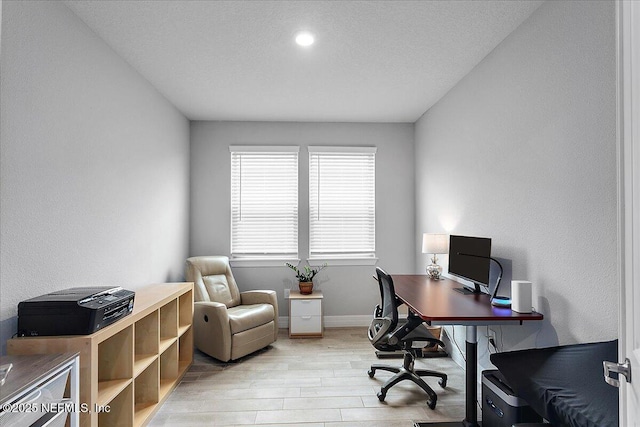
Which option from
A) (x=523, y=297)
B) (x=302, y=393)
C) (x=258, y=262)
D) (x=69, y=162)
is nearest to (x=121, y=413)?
(x=302, y=393)

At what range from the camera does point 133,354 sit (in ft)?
7.52

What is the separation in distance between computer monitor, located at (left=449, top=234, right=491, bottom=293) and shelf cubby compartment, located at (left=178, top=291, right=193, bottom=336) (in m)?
2.49

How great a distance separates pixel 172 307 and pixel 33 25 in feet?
7.28

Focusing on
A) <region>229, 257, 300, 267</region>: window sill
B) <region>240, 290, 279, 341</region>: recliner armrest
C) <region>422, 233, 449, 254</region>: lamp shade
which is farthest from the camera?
<region>229, 257, 300, 267</region>: window sill

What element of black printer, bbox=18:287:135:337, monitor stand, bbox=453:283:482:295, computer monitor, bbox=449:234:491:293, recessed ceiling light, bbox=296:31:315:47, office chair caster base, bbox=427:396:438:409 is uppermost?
recessed ceiling light, bbox=296:31:315:47

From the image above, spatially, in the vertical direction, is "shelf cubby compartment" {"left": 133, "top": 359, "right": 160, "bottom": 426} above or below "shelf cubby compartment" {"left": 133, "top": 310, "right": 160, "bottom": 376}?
below

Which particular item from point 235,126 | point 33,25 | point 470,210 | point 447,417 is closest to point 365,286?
point 470,210

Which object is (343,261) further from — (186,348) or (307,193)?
(186,348)

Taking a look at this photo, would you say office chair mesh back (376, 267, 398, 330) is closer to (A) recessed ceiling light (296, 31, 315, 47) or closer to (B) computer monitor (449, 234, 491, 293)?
(B) computer monitor (449, 234, 491, 293)

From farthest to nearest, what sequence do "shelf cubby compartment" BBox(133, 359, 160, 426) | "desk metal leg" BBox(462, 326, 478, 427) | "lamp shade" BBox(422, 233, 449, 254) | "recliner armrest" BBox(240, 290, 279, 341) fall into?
"recliner armrest" BBox(240, 290, 279, 341) < "lamp shade" BBox(422, 233, 449, 254) < "shelf cubby compartment" BBox(133, 359, 160, 426) < "desk metal leg" BBox(462, 326, 478, 427)

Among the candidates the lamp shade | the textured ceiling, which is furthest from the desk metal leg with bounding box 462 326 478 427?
the textured ceiling

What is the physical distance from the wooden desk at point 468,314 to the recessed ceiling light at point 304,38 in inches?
80.7

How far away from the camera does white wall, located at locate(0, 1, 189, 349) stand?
5.95ft

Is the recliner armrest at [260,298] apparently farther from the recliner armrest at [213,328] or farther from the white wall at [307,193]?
the recliner armrest at [213,328]
